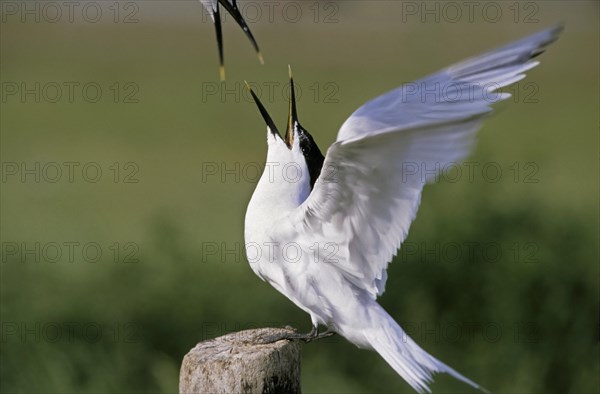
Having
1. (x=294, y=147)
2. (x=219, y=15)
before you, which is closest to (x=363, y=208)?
(x=294, y=147)

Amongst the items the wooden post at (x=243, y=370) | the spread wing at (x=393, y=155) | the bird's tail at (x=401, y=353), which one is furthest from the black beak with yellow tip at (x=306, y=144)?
the wooden post at (x=243, y=370)

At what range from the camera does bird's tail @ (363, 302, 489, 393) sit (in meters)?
2.93

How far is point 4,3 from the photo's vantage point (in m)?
16.0

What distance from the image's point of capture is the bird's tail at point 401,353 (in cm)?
293

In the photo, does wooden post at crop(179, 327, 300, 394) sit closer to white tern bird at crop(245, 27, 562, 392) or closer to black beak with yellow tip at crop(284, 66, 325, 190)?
white tern bird at crop(245, 27, 562, 392)

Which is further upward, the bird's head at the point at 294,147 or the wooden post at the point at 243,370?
the bird's head at the point at 294,147

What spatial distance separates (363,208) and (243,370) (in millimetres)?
561

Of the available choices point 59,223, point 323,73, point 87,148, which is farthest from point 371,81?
point 59,223

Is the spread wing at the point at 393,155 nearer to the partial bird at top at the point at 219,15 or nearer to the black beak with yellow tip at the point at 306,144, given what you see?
the black beak with yellow tip at the point at 306,144

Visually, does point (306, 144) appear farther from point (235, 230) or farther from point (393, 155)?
point (235, 230)

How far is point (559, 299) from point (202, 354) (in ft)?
12.2

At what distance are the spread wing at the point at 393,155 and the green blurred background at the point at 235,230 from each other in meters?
0.22

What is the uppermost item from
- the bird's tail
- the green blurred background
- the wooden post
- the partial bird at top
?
the partial bird at top

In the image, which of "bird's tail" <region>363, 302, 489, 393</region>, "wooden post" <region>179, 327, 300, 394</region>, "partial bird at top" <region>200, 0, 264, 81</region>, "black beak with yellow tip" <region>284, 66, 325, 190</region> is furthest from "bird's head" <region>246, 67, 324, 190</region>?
"wooden post" <region>179, 327, 300, 394</region>
